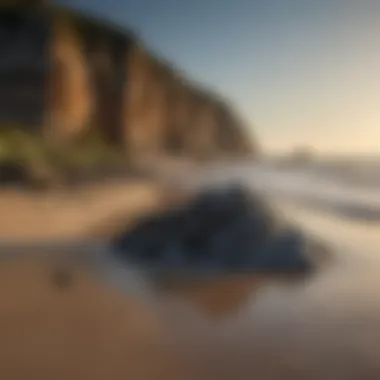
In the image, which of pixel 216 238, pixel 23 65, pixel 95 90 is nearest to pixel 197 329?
pixel 216 238

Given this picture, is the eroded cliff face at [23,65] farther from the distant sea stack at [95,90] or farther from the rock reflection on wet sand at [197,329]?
the rock reflection on wet sand at [197,329]

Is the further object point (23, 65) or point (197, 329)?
point (23, 65)

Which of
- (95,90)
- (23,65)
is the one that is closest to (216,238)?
(95,90)

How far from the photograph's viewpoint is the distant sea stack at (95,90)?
1.11 meters

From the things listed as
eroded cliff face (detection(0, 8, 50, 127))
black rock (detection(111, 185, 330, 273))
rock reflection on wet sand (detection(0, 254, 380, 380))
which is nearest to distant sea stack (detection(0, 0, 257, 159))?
eroded cliff face (detection(0, 8, 50, 127))

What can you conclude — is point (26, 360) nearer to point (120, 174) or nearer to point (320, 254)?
point (120, 174)

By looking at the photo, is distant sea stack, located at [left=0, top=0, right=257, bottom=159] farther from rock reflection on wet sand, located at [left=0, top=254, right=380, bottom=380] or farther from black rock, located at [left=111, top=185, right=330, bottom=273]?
rock reflection on wet sand, located at [left=0, top=254, right=380, bottom=380]

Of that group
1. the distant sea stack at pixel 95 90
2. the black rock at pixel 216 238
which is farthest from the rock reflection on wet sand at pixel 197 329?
the distant sea stack at pixel 95 90

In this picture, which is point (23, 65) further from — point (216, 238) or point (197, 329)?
point (197, 329)

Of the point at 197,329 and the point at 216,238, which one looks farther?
the point at 216,238

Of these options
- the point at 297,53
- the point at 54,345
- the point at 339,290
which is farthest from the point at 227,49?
the point at 54,345

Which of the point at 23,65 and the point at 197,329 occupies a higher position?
the point at 23,65

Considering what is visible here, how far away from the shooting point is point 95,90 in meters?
1.15

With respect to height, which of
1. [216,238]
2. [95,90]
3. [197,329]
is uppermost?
[95,90]
